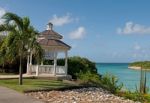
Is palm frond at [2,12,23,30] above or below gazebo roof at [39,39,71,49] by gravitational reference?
above

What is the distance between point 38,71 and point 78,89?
8457 mm

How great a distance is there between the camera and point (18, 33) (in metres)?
22.4

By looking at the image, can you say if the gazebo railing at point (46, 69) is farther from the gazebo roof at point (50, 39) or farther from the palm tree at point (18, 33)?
the palm tree at point (18, 33)

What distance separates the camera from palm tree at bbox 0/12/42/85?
22.1 m

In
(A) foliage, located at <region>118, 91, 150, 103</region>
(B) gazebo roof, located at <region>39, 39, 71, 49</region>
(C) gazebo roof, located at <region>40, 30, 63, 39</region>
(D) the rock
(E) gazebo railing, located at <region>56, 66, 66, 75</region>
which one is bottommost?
(A) foliage, located at <region>118, 91, 150, 103</region>

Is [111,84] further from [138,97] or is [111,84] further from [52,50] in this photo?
[52,50]

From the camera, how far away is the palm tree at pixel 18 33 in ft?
72.5

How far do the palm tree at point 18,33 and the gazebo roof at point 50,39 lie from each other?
638 centimetres

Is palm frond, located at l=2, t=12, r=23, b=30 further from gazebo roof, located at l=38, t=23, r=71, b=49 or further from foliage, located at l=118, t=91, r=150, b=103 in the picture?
foliage, located at l=118, t=91, r=150, b=103

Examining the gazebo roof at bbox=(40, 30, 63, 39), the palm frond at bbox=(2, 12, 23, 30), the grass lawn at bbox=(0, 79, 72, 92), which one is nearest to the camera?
the grass lawn at bbox=(0, 79, 72, 92)

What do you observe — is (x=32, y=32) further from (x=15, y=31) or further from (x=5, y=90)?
(x=5, y=90)

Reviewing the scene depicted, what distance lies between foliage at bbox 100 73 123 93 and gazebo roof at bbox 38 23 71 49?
567cm

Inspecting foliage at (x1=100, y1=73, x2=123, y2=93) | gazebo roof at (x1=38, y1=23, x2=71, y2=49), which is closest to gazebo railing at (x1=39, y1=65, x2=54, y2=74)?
gazebo roof at (x1=38, y1=23, x2=71, y2=49)

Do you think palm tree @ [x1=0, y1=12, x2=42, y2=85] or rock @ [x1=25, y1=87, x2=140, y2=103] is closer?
rock @ [x1=25, y1=87, x2=140, y2=103]
